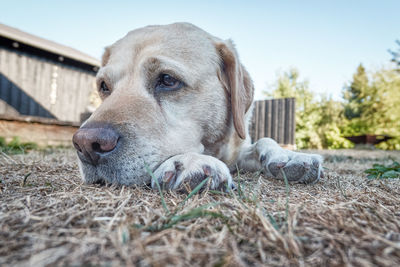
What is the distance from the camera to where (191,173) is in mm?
1511

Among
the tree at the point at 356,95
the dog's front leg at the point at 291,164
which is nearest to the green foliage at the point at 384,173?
the dog's front leg at the point at 291,164

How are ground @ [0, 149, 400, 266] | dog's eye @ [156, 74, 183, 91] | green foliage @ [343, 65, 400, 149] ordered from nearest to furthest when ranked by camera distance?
ground @ [0, 149, 400, 266] → dog's eye @ [156, 74, 183, 91] → green foliage @ [343, 65, 400, 149]

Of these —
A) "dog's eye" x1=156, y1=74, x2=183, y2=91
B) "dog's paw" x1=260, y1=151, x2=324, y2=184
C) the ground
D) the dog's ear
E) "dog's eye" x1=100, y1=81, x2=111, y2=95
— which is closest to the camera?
the ground

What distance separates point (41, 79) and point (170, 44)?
10311mm

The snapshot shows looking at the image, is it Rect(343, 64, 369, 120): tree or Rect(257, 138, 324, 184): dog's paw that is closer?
Rect(257, 138, 324, 184): dog's paw

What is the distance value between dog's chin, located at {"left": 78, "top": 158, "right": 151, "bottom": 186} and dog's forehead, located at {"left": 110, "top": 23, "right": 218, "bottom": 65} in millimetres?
1033

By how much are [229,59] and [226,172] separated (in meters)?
1.30

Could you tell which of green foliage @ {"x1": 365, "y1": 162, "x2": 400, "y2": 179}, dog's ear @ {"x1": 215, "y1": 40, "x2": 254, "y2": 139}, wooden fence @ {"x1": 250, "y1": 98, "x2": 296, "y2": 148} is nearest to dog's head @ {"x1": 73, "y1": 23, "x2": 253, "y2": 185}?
dog's ear @ {"x1": 215, "y1": 40, "x2": 254, "y2": 139}

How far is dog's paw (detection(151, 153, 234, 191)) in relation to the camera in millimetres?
1496

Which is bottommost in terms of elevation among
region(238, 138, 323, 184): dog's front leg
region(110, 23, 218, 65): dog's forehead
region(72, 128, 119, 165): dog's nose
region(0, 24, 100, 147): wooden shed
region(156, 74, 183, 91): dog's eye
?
region(238, 138, 323, 184): dog's front leg

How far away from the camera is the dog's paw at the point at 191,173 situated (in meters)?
1.50

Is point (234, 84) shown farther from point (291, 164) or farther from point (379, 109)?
point (379, 109)

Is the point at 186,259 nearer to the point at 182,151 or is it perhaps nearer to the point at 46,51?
the point at 182,151

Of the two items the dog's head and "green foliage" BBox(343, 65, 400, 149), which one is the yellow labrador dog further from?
"green foliage" BBox(343, 65, 400, 149)
